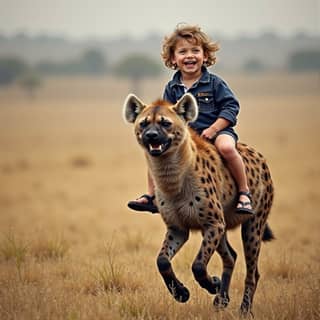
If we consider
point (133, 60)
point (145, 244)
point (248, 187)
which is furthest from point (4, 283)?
point (133, 60)

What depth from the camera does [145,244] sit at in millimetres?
9633

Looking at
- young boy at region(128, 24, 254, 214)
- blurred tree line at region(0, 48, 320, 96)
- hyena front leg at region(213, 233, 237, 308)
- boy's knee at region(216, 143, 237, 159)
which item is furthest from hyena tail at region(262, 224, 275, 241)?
blurred tree line at region(0, 48, 320, 96)

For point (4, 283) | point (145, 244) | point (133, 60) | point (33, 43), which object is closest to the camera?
point (4, 283)

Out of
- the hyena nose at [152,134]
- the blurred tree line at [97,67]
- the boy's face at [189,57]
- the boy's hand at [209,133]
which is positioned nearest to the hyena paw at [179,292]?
the hyena nose at [152,134]

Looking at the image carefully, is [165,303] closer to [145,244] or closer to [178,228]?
[178,228]

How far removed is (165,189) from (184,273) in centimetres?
229

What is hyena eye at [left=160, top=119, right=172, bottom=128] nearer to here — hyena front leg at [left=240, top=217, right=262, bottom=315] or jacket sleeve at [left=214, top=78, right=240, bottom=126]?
jacket sleeve at [left=214, top=78, right=240, bottom=126]

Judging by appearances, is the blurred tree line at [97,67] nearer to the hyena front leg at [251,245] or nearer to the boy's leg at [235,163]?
the hyena front leg at [251,245]

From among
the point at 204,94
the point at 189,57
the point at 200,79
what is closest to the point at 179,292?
the point at 204,94

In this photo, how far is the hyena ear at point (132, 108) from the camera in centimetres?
591

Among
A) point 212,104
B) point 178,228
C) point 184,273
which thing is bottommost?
point 184,273

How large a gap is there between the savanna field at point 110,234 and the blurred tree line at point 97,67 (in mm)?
37688

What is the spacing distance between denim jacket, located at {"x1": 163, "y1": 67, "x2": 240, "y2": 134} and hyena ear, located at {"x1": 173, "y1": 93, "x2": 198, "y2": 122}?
0.47 m

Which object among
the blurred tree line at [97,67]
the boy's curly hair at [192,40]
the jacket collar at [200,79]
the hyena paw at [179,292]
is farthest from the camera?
the blurred tree line at [97,67]
